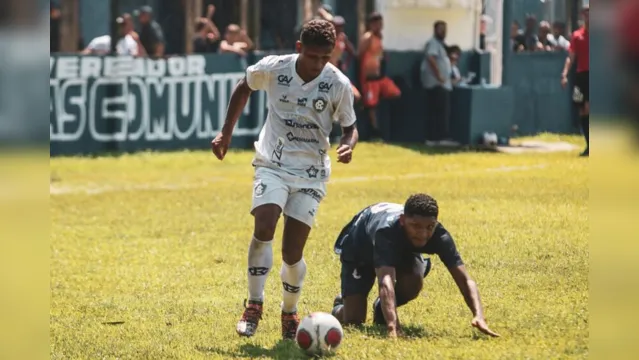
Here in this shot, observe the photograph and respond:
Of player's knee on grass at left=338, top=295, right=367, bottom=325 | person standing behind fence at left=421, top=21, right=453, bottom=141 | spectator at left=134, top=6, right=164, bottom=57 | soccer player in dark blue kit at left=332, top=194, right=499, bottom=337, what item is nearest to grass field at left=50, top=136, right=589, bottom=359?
soccer player in dark blue kit at left=332, top=194, right=499, bottom=337

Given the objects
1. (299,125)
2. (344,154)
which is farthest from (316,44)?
(344,154)

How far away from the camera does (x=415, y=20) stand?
2438 centimetres

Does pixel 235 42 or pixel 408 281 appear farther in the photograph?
pixel 235 42

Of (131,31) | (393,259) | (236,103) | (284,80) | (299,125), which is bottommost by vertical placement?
(393,259)

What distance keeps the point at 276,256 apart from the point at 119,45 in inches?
413

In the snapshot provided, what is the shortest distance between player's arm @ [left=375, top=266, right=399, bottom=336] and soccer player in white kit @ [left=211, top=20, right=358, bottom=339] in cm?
60

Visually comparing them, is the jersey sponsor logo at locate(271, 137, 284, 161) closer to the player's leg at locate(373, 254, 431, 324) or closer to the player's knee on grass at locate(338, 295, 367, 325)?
the player's leg at locate(373, 254, 431, 324)

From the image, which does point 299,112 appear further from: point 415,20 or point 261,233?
point 415,20

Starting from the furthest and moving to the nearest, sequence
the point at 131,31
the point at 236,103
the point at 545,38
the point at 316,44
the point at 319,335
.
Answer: the point at 545,38 < the point at 131,31 < the point at 236,103 < the point at 316,44 < the point at 319,335

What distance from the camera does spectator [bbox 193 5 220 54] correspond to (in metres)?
23.6

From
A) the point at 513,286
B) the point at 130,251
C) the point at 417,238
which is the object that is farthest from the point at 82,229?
the point at 417,238

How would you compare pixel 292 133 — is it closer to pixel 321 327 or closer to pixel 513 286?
pixel 321 327

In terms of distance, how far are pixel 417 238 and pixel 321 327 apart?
36.0 inches

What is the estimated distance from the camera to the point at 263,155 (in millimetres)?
8414
